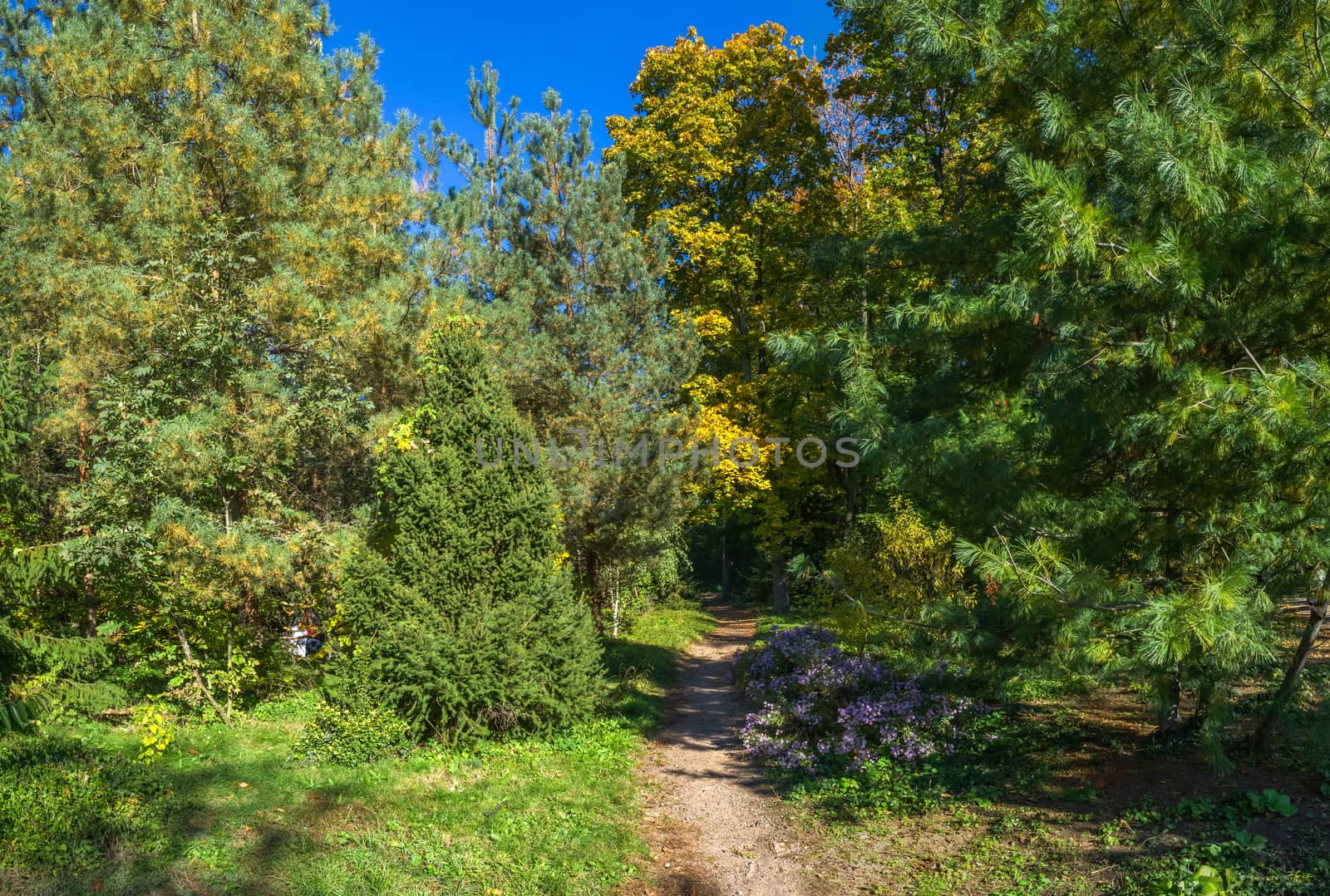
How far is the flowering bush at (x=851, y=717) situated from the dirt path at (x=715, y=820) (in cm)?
44

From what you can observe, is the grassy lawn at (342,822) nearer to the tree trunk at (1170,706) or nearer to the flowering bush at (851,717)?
the flowering bush at (851,717)

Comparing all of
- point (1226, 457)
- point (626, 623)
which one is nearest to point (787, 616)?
point (626, 623)

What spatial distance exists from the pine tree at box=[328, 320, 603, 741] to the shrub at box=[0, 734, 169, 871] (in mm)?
2170

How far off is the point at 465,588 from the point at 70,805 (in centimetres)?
364

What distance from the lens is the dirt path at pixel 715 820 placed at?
5.82 meters

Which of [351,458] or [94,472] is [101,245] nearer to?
[94,472]

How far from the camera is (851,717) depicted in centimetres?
827

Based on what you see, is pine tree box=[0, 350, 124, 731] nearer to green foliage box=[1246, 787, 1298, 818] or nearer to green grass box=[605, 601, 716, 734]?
green grass box=[605, 601, 716, 734]

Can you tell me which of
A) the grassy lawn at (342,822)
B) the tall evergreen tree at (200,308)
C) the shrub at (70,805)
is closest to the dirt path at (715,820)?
the grassy lawn at (342,822)

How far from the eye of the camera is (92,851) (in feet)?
15.3

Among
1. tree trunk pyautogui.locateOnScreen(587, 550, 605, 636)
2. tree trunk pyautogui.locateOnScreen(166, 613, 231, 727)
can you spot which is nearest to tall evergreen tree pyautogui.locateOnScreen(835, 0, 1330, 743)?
tree trunk pyautogui.locateOnScreen(166, 613, 231, 727)

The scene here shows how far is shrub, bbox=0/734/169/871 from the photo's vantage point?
452 cm

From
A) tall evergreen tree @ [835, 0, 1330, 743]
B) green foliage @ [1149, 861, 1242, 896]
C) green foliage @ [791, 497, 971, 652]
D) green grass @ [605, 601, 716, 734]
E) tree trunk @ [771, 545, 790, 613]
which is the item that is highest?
tall evergreen tree @ [835, 0, 1330, 743]

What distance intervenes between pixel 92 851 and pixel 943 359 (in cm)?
719
